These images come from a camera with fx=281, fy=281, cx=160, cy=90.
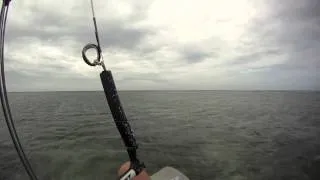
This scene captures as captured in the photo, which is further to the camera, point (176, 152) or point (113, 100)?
point (176, 152)

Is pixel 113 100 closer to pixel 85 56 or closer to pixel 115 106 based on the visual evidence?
pixel 115 106

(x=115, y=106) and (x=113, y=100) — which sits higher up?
(x=113, y=100)

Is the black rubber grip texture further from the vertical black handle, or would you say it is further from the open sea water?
the open sea water

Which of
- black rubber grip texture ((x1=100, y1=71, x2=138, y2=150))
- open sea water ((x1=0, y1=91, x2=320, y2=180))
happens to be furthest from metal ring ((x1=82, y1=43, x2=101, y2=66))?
open sea water ((x1=0, y1=91, x2=320, y2=180))

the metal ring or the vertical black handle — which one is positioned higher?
the metal ring

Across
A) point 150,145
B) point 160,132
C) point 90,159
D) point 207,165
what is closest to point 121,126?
point 207,165

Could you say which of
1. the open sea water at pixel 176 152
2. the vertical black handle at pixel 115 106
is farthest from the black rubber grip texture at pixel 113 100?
the open sea water at pixel 176 152

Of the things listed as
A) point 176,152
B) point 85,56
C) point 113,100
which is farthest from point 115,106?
point 176,152

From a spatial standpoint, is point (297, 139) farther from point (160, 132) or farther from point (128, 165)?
point (128, 165)

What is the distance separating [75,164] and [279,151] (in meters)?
19.2

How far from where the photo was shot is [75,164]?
2205 centimetres

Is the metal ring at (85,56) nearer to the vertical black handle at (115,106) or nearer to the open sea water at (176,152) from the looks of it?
the vertical black handle at (115,106)

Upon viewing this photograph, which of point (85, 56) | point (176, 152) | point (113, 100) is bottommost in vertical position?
point (176, 152)

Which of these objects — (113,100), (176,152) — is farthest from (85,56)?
(176,152)
